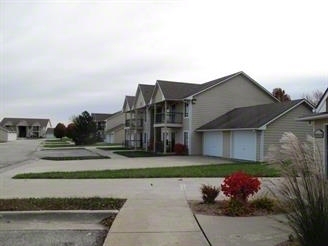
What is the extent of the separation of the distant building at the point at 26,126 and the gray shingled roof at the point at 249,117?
121880 mm

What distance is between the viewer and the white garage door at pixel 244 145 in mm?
31050

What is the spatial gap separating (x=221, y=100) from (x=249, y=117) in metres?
6.93

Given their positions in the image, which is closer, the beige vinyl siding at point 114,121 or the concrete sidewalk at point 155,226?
the concrete sidewalk at point 155,226

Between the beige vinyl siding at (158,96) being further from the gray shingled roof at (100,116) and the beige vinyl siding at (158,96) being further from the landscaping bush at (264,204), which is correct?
the gray shingled roof at (100,116)

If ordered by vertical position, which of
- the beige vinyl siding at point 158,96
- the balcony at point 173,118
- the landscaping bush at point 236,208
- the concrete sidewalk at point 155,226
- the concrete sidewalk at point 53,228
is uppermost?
the beige vinyl siding at point 158,96

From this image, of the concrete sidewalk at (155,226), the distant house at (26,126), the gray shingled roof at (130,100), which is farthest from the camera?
Result: the distant house at (26,126)

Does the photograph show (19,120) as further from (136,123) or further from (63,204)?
(63,204)

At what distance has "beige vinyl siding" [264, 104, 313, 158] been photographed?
100 feet

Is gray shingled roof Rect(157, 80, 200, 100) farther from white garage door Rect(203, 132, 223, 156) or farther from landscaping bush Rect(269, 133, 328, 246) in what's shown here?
landscaping bush Rect(269, 133, 328, 246)

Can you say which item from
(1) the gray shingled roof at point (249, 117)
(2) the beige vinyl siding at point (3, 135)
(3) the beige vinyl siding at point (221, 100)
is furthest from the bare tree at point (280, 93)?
(2) the beige vinyl siding at point (3, 135)

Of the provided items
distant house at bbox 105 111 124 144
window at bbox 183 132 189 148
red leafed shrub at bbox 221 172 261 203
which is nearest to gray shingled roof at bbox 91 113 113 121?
distant house at bbox 105 111 124 144

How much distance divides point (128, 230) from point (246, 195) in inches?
119

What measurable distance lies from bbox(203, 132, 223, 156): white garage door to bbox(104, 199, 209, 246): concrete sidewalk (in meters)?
25.8

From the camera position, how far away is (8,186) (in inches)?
607
